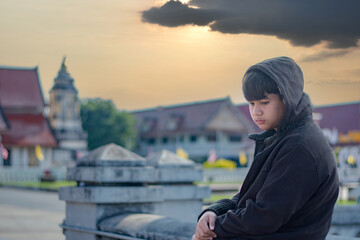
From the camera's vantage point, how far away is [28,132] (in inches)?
1881

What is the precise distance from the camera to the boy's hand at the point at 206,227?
8.74 feet

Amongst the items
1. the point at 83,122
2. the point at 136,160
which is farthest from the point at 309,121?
the point at 83,122

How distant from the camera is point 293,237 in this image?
248 cm

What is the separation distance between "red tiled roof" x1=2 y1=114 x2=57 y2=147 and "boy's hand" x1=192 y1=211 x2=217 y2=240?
1795 inches

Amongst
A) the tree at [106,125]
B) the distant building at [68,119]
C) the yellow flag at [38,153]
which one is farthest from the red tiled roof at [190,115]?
the yellow flag at [38,153]

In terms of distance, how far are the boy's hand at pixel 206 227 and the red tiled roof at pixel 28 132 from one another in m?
45.6

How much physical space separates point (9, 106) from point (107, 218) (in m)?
44.1

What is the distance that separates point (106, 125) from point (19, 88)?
18676 mm

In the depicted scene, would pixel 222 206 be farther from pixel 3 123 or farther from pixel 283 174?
pixel 3 123

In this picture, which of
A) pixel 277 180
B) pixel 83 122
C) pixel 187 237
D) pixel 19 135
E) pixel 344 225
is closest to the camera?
pixel 277 180

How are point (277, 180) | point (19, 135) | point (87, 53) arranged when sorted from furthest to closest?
point (19, 135), point (87, 53), point (277, 180)

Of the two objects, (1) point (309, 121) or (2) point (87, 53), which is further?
(2) point (87, 53)

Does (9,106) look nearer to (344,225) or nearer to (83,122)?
(83,122)

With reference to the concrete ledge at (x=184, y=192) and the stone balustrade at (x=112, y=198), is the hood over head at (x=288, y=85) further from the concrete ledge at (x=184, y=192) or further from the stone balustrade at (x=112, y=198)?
the concrete ledge at (x=184, y=192)
